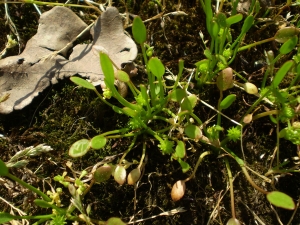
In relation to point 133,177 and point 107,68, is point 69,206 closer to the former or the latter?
point 133,177

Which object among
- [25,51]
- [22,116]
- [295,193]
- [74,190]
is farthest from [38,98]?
[295,193]

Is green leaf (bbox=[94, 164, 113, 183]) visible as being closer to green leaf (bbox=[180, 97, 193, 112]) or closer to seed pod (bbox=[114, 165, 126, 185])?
seed pod (bbox=[114, 165, 126, 185])

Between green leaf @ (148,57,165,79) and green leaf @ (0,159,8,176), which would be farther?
green leaf @ (148,57,165,79)

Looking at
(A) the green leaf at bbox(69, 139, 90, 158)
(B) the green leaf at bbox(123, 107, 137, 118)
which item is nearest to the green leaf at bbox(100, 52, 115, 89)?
(B) the green leaf at bbox(123, 107, 137, 118)

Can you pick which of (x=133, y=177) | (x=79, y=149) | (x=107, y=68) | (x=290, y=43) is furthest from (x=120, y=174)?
(x=290, y=43)

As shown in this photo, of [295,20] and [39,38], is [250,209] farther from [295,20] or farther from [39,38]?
[39,38]

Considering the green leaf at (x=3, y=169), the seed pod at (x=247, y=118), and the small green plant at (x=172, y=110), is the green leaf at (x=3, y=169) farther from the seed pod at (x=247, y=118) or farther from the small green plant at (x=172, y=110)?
the seed pod at (x=247, y=118)

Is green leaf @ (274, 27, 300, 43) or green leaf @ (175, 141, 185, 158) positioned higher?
green leaf @ (274, 27, 300, 43)
